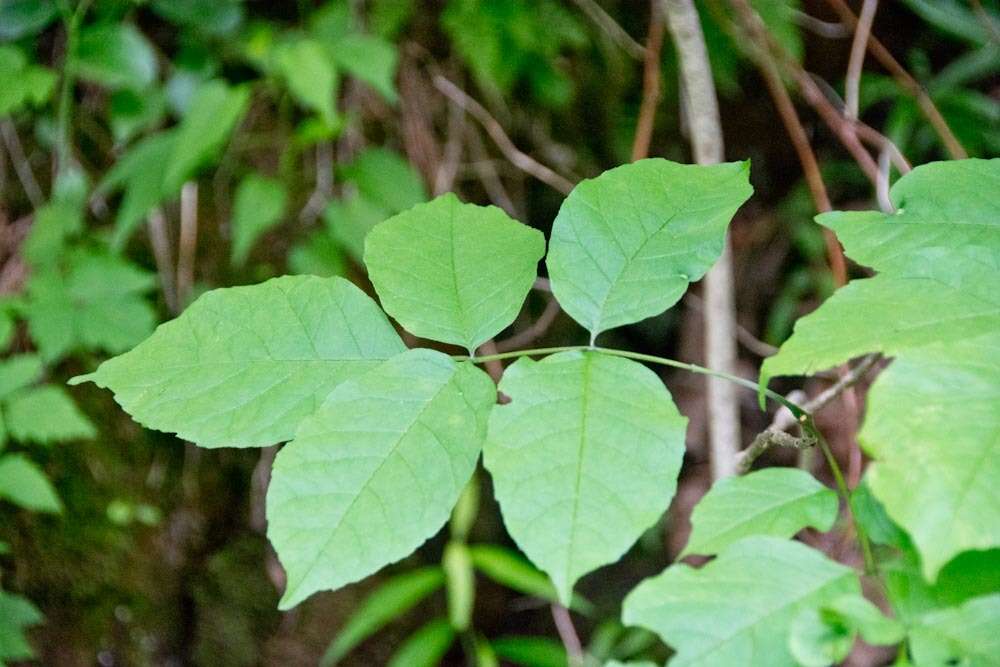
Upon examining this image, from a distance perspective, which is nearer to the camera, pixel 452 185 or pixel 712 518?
pixel 712 518

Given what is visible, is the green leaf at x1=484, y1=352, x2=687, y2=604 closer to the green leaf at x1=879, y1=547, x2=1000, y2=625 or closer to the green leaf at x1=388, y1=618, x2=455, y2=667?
the green leaf at x1=879, y1=547, x2=1000, y2=625

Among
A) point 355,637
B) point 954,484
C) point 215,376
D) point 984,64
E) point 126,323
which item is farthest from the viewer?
point 984,64

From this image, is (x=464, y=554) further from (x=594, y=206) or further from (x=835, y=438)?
(x=594, y=206)

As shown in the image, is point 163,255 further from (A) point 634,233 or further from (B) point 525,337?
(A) point 634,233

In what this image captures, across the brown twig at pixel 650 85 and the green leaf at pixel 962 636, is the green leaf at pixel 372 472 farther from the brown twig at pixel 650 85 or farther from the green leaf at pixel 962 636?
the brown twig at pixel 650 85

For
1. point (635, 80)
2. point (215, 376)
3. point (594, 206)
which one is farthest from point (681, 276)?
point (635, 80)

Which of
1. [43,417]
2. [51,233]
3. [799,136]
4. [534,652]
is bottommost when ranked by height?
[534,652]

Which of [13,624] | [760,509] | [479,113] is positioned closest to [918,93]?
[479,113]
